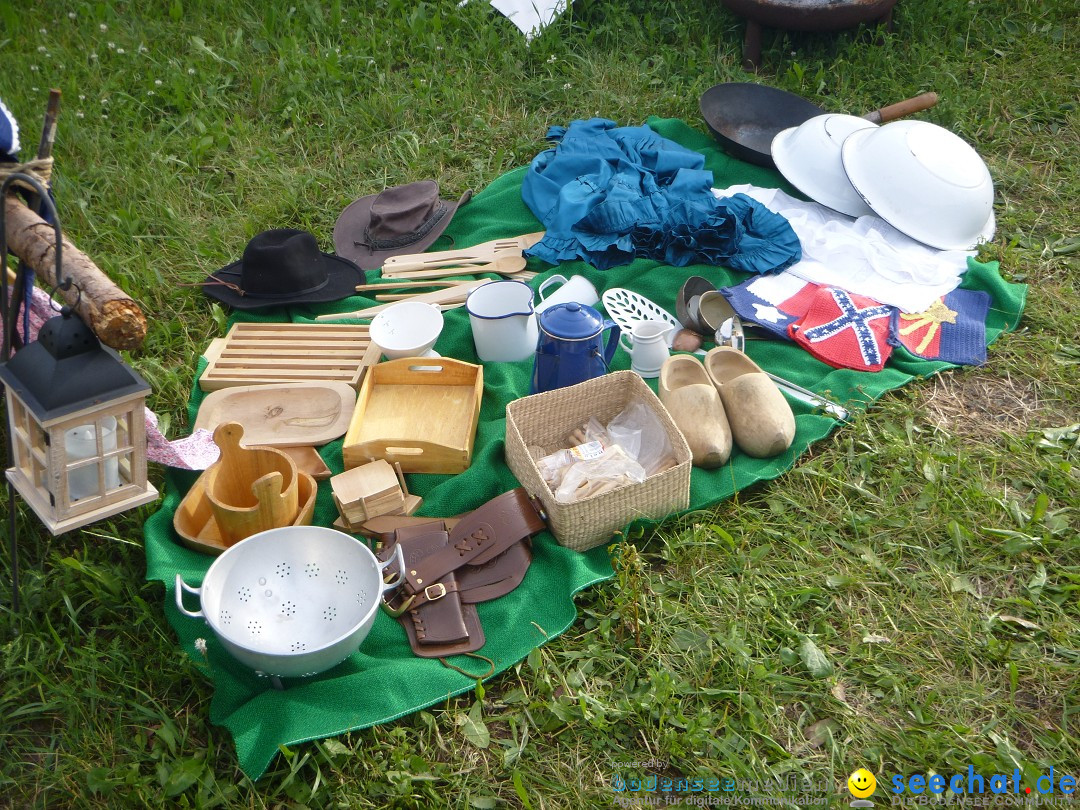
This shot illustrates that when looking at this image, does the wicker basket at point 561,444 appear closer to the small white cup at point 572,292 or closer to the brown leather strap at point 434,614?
the brown leather strap at point 434,614

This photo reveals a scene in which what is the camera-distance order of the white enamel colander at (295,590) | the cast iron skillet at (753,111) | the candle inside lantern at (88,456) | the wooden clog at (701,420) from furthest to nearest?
the cast iron skillet at (753,111) < the wooden clog at (701,420) < the white enamel colander at (295,590) < the candle inside lantern at (88,456)

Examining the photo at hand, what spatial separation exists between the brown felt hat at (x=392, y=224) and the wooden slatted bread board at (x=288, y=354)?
23.4 inches

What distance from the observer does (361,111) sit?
5391 millimetres

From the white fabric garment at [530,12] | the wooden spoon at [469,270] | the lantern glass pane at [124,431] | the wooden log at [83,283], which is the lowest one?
the wooden spoon at [469,270]

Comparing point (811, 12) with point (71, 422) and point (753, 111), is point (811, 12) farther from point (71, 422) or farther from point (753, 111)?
point (71, 422)

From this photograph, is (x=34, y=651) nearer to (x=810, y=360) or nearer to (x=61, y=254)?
(x=61, y=254)

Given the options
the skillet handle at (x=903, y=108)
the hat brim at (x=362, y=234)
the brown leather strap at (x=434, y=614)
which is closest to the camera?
the brown leather strap at (x=434, y=614)

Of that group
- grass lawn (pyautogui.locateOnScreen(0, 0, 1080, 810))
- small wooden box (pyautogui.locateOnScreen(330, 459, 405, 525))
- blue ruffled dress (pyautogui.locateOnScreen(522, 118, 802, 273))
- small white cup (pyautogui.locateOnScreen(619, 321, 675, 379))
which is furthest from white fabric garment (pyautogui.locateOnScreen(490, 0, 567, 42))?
small wooden box (pyautogui.locateOnScreen(330, 459, 405, 525))

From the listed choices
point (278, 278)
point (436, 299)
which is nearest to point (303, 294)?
point (278, 278)

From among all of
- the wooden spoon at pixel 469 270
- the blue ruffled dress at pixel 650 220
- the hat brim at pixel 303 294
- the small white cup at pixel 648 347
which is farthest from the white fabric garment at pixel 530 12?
the small white cup at pixel 648 347

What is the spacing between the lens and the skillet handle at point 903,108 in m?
4.93

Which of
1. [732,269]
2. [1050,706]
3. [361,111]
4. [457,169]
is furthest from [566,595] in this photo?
[361,111]

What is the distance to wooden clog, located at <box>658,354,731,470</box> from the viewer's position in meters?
3.22

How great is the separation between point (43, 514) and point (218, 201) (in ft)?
9.23
